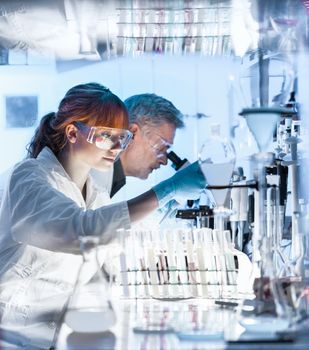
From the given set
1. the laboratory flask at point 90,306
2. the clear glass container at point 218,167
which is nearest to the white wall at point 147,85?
the clear glass container at point 218,167

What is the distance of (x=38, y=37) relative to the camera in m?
4.07

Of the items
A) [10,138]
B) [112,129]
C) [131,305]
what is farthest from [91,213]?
[10,138]

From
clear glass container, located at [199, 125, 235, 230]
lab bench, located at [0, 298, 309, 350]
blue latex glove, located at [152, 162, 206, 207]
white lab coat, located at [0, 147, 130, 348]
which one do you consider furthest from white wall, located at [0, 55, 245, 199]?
lab bench, located at [0, 298, 309, 350]

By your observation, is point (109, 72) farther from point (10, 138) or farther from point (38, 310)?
point (38, 310)

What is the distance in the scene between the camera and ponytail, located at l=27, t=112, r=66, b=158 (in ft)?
12.8

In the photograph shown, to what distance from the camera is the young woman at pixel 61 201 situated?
11.1 feet

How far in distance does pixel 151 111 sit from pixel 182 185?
698 millimetres

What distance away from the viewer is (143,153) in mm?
4199

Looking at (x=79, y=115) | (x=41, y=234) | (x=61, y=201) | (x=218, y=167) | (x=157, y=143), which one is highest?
(x=79, y=115)

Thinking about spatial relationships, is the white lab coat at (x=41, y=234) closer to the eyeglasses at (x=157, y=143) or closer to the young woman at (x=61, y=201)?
the young woman at (x=61, y=201)

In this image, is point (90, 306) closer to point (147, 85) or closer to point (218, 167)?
point (218, 167)

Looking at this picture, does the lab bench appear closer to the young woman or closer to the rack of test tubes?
the rack of test tubes

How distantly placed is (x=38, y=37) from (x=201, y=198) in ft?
3.70

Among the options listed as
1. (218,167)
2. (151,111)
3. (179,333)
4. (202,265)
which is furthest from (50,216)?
(179,333)
